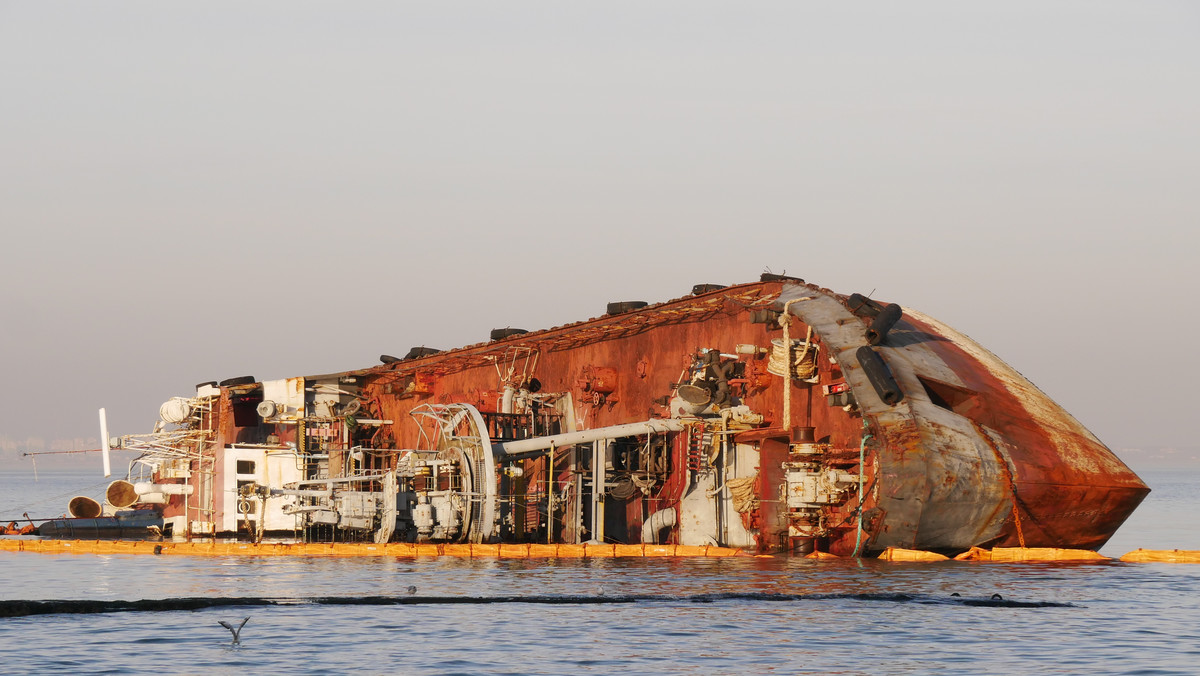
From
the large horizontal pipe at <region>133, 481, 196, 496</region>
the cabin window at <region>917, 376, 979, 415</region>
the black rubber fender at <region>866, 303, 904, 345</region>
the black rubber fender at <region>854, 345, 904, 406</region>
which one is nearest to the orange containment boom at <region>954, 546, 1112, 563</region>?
the cabin window at <region>917, 376, 979, 415</region>

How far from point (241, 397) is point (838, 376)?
106 ft

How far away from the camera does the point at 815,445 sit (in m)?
39.8

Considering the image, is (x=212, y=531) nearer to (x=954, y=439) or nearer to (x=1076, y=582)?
(x=954, y=439)

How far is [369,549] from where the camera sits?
47000 millimetres

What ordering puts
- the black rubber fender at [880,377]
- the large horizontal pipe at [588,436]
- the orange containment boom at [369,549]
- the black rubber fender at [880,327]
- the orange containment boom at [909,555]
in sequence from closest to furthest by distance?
the orange containment boom at [909,555], the black rubber fender at [880,377], the black rubber fender at [880,327], the orange containment boom at [369,549], the large horizontal pipe at [588,436]

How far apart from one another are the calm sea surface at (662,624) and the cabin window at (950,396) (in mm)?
5429

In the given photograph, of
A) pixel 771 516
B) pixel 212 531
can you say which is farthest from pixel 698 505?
pixel 212 531

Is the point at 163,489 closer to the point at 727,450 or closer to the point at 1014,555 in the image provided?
the point at 727,450

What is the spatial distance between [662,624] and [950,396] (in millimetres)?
Answer: 17106

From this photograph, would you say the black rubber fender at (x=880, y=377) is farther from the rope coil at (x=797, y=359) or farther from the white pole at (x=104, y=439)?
the white pole at (x=104, y=439)

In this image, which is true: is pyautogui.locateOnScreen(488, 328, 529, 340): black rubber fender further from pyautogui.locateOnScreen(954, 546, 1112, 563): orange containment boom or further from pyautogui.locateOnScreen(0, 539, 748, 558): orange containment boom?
pyautogui.locateOnScreen(954, 546, 1112, 563): orange containment boom

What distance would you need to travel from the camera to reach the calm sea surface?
2416 centimetres

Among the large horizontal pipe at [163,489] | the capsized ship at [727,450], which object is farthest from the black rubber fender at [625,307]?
the large horizontal pipe at [163,489]

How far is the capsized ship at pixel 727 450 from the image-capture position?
128 ft
